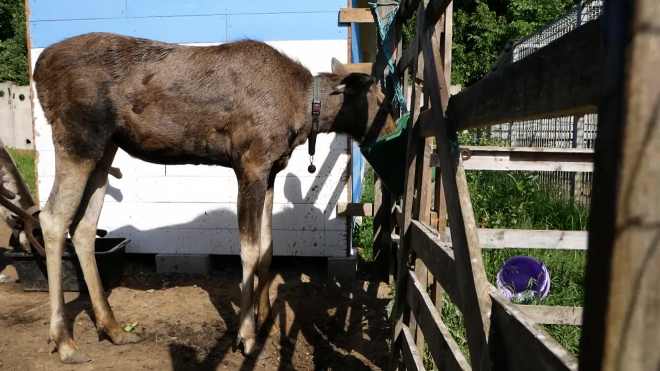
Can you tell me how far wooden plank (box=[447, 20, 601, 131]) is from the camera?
947 millimetres

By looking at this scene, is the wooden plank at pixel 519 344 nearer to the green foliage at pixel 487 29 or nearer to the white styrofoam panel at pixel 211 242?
the white styrofoam panel at pixel 211 242

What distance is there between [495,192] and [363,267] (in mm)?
2234

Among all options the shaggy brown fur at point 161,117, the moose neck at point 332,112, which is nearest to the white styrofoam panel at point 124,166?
the shaggy brown fur at point 161,117

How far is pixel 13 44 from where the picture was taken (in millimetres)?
23547

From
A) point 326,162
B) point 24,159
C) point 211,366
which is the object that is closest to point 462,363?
point 211,366

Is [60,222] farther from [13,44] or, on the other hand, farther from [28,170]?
[13,44]

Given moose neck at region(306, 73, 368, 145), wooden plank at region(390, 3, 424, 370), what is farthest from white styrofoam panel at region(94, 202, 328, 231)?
wooden plank at region(390, 3, 424, 370)

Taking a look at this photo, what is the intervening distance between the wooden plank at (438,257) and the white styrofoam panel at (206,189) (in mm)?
3071

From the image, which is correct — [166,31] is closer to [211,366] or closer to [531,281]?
[211,366]

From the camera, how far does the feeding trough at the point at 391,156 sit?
3.58 meters

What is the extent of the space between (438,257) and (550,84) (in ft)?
3.98

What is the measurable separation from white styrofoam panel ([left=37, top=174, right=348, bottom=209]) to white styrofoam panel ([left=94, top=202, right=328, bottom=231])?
73mm

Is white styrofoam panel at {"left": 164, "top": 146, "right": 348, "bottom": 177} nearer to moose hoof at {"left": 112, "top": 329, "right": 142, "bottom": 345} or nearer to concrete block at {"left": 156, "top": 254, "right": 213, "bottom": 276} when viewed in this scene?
concrete block at {"left": 156, "top": 254, "right": 213, "bottom": 276}

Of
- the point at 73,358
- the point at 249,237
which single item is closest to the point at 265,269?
the point at 249,237
